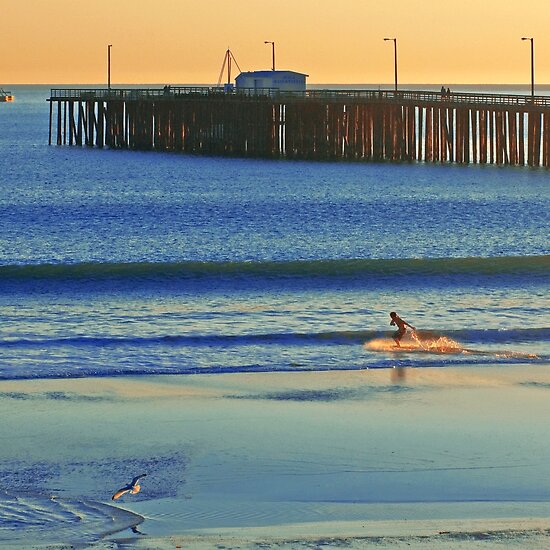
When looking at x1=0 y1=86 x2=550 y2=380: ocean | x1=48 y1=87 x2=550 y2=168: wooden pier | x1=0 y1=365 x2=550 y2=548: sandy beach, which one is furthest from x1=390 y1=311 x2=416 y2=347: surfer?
x1=48 y1=87 x2=550 y2=168: wooden pier

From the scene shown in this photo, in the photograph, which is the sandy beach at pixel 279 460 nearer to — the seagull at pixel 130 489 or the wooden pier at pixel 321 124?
the seagull at pixel 130 489

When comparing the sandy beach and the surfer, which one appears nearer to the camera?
the sandy beach

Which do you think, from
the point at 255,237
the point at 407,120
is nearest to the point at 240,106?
the point at 407,120

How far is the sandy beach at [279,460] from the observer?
39.3 feet

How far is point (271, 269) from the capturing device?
3472 centimetres

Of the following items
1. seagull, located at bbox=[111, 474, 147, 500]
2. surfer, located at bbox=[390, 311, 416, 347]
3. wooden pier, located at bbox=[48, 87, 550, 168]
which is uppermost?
wooden pier, located at bbox=[48, 87, 550, 168]

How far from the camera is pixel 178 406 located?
55.7 ft

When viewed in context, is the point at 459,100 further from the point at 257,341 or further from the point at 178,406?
the point at 178,406

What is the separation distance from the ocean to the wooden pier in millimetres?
2243

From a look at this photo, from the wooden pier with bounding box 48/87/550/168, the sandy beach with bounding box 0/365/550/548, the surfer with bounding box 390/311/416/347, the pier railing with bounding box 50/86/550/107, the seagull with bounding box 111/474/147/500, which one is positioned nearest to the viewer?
the sandy beach with bounding box 0/365/550/548

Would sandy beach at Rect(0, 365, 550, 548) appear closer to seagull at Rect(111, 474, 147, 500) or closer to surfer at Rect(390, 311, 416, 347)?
seagull at Rect(111, 474, 147, 500)

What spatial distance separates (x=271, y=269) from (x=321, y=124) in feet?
138

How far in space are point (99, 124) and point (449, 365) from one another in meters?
72.1

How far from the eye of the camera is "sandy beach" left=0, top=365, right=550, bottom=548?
472 inches
